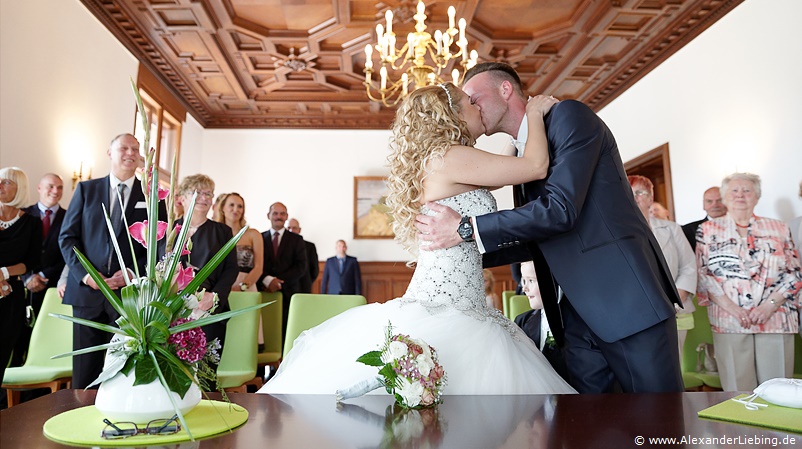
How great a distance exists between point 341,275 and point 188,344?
324 inches

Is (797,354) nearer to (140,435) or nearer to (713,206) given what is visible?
(713,206)

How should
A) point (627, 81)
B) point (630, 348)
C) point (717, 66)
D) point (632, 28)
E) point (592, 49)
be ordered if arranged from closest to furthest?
point (630, 348), point (717, 66), point (632, 28), point (592, 49), point (627, 81)

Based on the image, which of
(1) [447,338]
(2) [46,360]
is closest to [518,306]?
(1) [447,338]

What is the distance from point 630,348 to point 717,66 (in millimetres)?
5595

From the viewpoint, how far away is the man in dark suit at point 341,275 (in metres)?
9.09

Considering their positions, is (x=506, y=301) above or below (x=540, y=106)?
below

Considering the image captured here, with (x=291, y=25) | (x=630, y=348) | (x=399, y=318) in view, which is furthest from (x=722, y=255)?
(x=291, y=25)

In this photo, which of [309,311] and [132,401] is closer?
[132,401]

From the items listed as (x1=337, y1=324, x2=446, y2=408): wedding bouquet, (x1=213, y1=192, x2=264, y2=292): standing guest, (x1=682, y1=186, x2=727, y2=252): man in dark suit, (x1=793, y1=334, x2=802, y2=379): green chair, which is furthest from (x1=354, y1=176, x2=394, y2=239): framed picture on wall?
(x1=337, y1=324, x2=446, y2=408): wedding bouquet

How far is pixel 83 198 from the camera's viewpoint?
3428 mm

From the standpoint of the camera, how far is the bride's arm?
177 centimetres

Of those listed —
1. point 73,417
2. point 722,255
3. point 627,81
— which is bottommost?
point 73,417

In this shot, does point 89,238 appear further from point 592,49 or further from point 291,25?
point 592,49

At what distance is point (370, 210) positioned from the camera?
388 inches
